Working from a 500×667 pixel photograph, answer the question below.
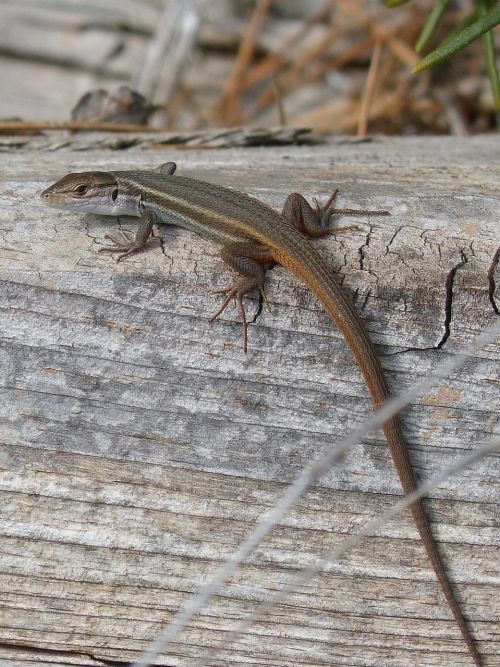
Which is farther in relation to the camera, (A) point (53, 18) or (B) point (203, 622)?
(A) point (53, 18)

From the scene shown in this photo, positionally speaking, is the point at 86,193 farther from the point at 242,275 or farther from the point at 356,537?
the point at 356,537

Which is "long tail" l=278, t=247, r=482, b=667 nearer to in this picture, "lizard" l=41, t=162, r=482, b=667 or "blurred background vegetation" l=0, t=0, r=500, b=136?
"lizard" l=41, t=162, r=482, b=667

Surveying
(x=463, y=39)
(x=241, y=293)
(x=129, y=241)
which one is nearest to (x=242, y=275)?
(x=241, y=293)

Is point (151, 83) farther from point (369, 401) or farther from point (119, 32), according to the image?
→ point (369, 401)

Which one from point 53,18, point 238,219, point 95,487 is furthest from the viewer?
point 53,18

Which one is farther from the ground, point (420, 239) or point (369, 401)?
point (420, 239)

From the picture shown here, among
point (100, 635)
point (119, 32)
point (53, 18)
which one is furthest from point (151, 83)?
point (100, 635)
